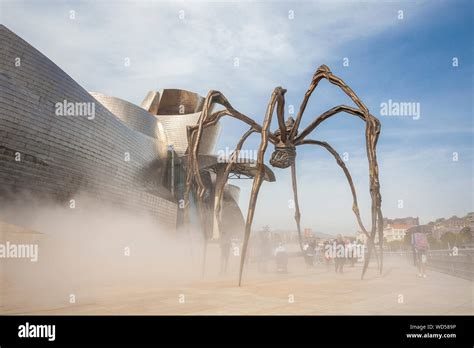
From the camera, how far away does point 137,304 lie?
216 inches

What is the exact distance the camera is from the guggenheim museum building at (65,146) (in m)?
16.2

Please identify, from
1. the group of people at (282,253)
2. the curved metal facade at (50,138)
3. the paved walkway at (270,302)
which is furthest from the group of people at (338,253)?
the curved metal facade at (50,138)

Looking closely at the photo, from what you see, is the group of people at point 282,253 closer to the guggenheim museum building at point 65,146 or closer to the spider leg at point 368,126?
the guggenheim museum building at point 65,146

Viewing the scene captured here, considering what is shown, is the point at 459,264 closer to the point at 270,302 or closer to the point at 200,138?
the point at 270,302

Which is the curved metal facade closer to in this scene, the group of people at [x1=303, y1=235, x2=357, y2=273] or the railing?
the group of people at [x1=303, y1=235, x2=357, y2=273]

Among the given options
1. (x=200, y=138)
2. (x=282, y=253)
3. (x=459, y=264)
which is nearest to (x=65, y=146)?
(x=282, y=253)

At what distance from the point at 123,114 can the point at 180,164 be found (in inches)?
322

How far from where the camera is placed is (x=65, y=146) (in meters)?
19.8

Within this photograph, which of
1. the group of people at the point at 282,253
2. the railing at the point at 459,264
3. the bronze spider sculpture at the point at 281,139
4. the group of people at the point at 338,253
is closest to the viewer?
the bronze spider sculpture at the point at 281,139

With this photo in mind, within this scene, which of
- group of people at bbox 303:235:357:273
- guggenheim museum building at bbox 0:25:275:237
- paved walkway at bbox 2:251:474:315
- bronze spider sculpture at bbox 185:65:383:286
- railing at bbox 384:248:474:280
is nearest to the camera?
paved walkway at bbox 2:251:474:315

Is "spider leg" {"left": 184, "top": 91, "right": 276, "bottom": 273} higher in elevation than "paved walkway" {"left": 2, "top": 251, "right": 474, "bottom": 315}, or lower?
higher

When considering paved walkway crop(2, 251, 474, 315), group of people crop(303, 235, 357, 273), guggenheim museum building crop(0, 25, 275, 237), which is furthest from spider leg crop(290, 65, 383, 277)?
group of people crop(303, 235, 357, 273)

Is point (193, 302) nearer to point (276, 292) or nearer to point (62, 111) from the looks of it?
point (276, 292)

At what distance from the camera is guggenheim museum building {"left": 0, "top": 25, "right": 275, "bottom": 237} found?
53.1 feet
